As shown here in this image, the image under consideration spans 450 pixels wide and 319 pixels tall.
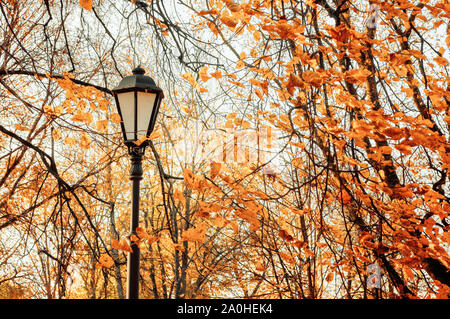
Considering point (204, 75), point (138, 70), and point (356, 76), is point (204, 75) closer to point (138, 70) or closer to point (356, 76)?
point (138, 70)

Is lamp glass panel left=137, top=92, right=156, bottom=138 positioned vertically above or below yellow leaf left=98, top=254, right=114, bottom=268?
above

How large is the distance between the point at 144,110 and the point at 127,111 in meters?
0.14

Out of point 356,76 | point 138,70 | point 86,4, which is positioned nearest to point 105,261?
point 138,70

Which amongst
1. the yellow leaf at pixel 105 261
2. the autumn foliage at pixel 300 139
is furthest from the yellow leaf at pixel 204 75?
the yellow leaf at pixel 105 261

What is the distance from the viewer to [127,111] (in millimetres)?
3299

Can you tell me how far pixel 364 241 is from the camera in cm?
342

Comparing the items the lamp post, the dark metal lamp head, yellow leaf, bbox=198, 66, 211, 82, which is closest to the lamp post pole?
the lamp post

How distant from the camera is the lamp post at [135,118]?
3225mm

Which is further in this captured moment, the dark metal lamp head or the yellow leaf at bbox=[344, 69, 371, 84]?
the dark metal lamp head

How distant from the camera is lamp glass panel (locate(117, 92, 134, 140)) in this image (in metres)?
3.28

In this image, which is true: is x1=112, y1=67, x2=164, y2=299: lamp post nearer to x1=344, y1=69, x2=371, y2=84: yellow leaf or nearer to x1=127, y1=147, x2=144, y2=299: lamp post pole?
x1=127, y1=147, x2=144, y2=299: lamp post pole
